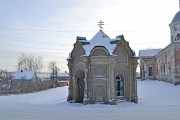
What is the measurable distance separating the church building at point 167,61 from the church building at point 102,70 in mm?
15840

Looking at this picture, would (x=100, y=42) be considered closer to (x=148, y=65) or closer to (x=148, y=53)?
(x=148, y=65)

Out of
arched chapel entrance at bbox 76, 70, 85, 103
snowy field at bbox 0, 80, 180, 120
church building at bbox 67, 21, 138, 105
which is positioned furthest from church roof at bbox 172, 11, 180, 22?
arched chapel entrance at bbox 76, 70, 85, 103

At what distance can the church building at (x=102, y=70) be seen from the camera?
20.4 m

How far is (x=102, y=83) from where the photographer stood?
2045 centimetres

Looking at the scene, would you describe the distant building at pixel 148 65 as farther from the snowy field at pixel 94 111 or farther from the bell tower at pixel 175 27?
the snowy field at pixel 94 111

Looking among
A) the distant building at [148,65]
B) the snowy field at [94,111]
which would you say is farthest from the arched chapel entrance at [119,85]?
the distant building at [148,65]

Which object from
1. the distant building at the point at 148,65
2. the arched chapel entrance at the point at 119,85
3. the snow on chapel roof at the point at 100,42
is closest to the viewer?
the snow on chapel roof at the point at 100,42

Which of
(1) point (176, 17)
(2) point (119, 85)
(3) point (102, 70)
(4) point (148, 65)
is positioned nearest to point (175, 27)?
(1) point (176, 17)

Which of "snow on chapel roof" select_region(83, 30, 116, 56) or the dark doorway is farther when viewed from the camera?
the dark doorway

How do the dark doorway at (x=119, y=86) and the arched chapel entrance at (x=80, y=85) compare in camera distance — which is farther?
the arched chapel entrance at (x=80, y=85)

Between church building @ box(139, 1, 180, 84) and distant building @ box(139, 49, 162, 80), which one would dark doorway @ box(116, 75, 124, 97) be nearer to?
church building @ box(139, 1, 180, 84)

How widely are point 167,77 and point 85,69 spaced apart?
2398 cm

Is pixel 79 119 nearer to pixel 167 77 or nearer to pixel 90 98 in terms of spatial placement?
pixel 90 98

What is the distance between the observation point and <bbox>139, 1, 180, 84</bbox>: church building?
3553 cm
